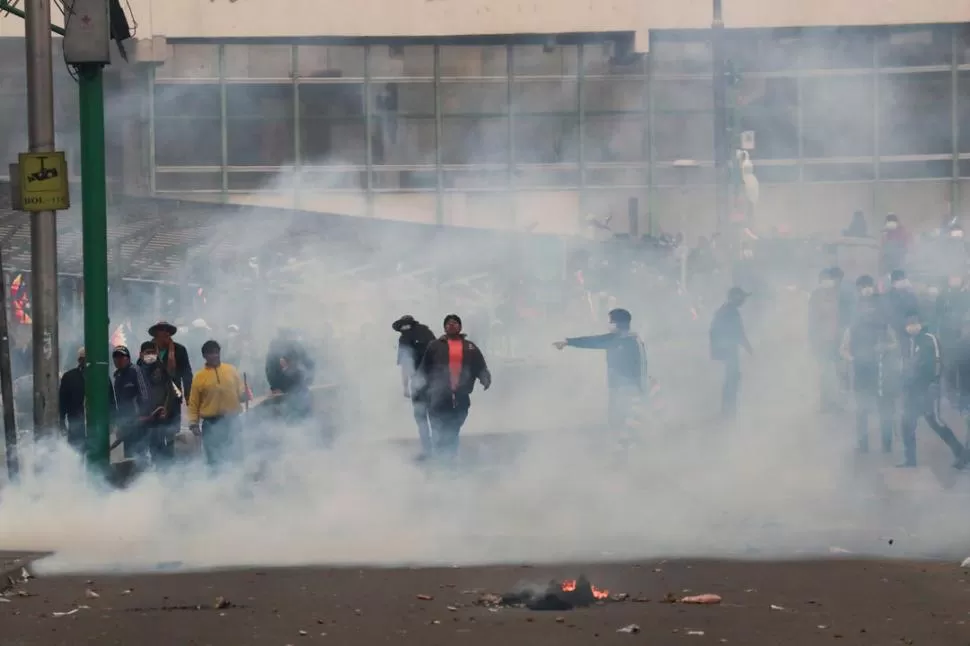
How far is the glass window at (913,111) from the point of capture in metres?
17.9

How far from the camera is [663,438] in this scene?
15477 millimetres

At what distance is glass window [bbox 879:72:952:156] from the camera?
58.6 ft

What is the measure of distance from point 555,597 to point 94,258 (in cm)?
528

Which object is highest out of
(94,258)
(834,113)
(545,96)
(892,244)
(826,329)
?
(545,96)

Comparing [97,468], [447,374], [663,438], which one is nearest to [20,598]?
[97,468]

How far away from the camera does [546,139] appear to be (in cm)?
2391

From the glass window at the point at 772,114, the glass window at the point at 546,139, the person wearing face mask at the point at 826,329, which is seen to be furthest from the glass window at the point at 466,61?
the person wearing face mask at the point at 826,329

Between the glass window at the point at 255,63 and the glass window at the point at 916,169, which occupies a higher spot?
the glass window at the point at 255,63

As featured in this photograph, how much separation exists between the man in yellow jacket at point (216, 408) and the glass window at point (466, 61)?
15.0 meters

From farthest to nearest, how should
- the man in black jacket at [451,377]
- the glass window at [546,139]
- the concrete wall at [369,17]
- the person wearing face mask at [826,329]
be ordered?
the concrete wall at [369,17], the glass window at [546,139], the person wearing face mask at [826,329], the man in black jacket at [451,377]

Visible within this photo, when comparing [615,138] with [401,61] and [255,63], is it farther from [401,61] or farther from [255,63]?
[255,63]

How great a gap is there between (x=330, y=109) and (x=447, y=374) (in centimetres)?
1446

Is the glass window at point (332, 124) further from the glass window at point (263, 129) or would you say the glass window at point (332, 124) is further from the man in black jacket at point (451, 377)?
the man in black jacket at point (451, 377)

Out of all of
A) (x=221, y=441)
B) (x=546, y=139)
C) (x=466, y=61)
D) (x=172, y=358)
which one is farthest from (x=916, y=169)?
(x=466, y=61)
